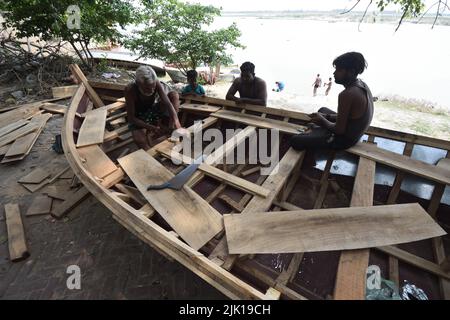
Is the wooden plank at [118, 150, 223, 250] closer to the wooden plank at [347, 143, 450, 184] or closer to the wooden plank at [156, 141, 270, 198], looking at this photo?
the wooden plank at [156, 141, 270, 198]

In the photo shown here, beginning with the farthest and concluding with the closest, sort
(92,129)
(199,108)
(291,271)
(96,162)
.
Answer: (199,108)
(92,129)
(96,162)
(291,271)

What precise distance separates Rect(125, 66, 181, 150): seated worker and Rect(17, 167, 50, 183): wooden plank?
202 centimetres

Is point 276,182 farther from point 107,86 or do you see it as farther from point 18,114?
point 18,114

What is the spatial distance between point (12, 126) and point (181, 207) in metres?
6.07

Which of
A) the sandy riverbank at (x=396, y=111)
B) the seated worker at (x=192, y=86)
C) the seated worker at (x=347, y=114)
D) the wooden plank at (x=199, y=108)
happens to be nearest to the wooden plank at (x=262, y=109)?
the wooden plank at (x=199, y=108)

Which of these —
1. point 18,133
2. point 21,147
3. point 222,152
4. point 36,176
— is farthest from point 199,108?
point 18,133

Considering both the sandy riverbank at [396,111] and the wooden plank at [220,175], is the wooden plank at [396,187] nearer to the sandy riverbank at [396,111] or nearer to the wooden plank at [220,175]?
the wooden plank at [220,175]

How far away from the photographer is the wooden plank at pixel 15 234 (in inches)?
121

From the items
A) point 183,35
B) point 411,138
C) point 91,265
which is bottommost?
point 91,265

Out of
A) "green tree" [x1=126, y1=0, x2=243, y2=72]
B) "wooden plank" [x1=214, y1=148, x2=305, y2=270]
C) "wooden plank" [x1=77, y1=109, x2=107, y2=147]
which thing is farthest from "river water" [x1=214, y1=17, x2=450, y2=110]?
"wooden plank" [x1=214, y1=148, x2=305, y2=270]

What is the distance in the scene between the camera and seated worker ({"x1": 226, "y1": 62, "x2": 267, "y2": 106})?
444 centimetres

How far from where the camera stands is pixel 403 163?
2.73m

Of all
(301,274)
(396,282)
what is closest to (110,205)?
(301,274)

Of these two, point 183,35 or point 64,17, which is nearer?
point 64,17
